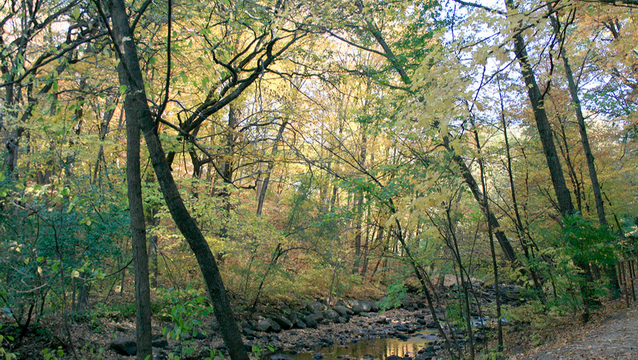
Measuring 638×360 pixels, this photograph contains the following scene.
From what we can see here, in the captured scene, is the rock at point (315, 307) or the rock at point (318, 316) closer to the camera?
the rock at point (318, 316)

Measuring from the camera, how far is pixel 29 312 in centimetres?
587

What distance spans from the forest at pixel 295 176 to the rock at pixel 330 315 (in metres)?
0.07

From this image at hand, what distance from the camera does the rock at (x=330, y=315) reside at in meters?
13.2

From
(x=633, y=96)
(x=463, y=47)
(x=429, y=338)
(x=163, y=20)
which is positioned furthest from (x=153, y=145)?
(x=633, y=96)

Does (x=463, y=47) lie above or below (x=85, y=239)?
above

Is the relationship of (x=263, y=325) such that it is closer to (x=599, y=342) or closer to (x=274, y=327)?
(x=274, y=327)

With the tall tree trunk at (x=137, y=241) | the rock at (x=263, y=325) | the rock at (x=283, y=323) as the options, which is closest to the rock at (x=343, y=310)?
the rock at (x=283, y=323)

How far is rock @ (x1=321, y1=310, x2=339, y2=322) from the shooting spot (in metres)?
13.2

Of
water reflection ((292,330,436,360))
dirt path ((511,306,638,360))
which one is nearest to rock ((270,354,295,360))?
water reflection ((292,330,436,360))

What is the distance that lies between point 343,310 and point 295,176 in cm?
548

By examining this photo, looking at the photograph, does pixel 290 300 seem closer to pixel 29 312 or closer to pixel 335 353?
pixel 335 353

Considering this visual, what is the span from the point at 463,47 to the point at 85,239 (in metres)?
6.65

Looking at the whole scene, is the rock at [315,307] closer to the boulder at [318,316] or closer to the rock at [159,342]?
the boulder at [318,316]

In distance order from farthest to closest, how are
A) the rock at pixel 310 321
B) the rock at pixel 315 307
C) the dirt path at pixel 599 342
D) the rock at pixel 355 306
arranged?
the rock at pixel 355 306 < the rock at pixel 315 307 < the rock at pixel 310 321 < the dirt path at pixel 599 342
